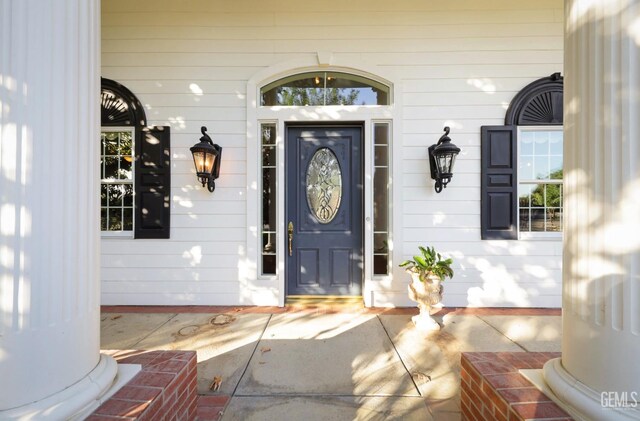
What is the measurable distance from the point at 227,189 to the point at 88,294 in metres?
2.43

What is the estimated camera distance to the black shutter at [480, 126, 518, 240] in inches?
141

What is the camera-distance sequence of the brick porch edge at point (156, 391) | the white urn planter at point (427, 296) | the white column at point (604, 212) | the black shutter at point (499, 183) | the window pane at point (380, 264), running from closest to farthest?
1. the white column at point (604, 212)
2. the brick porch edge at point (156, 391)
3. the white urn planter at point (427, 296)
4. the black shutter at point (499, 183)
5. the window pane at point (380, 264)

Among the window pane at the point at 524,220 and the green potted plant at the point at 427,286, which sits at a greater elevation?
the window pane at the point at 524,220

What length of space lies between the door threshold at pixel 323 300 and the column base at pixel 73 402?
8.03ft

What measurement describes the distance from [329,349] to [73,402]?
5.91 feet

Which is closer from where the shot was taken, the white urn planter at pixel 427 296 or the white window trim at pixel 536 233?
the white urn planter at pixel 427 296

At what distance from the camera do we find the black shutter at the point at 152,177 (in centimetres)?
361

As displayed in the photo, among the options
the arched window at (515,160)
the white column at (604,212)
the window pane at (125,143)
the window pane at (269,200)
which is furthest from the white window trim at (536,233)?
the window pane at (125,143)

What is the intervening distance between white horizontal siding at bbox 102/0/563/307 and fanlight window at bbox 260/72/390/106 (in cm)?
Answer: 23

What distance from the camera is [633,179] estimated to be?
3.48 feet

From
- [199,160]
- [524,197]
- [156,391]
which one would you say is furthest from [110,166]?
[524,197]

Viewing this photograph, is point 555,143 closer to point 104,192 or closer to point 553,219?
point 553,219

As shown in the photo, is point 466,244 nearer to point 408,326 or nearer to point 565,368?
point 408,326

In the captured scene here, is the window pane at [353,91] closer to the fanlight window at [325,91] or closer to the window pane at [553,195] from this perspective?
the fanlight window at [325,91]
